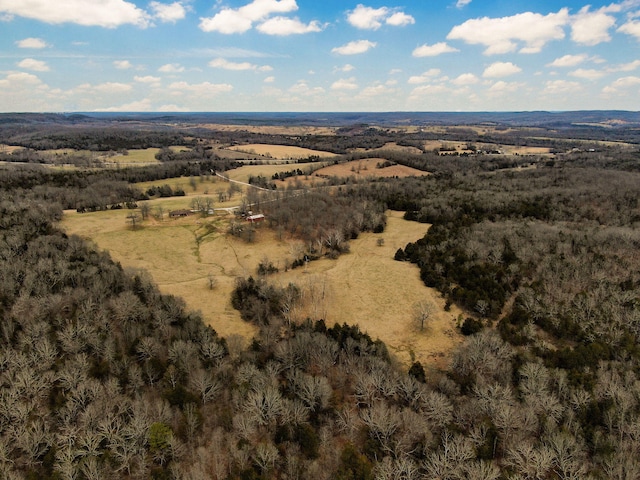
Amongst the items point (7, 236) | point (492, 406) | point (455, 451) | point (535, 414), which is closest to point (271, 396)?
point (455, 451)

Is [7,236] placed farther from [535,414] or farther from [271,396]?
[535,414]

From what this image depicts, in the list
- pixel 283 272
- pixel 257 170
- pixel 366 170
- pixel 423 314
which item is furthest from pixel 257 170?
pixel 423 314

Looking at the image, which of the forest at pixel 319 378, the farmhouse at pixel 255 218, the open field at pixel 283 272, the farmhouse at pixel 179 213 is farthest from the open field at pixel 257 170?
the forest at pixel 319 378

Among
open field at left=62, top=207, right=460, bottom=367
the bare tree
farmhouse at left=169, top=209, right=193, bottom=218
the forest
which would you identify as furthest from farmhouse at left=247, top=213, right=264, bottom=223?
the bare tree

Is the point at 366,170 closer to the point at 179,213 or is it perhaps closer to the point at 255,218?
the point at 255,218

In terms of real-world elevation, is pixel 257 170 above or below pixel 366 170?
below

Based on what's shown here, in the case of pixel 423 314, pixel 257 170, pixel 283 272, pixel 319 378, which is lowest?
pixel 319 378

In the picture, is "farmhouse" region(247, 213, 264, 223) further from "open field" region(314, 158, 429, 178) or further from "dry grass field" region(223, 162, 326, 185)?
"open field" region(314, 158, 429, 178)
